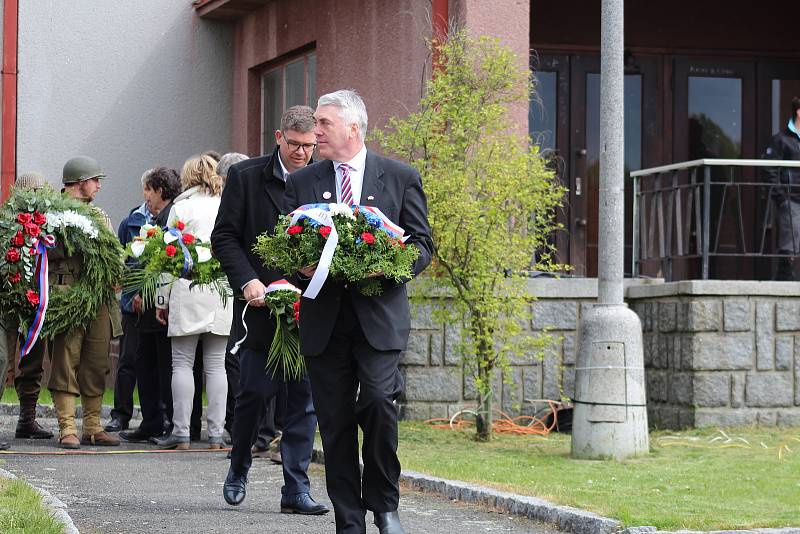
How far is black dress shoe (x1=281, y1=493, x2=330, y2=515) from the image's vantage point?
6.98 meters

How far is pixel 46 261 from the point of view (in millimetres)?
9648

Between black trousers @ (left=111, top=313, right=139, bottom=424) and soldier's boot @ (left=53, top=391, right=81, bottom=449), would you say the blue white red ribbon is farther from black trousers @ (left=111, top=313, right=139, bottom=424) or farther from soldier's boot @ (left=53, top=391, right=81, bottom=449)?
black trousers @ (left=111, top=313, right=139, bottom=424)

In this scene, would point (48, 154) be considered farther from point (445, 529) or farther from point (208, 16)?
point (445, 529)

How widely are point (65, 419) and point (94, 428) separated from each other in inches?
9.6

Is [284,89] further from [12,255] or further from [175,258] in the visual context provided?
[175,258]

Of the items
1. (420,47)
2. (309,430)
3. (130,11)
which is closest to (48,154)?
(130,11)

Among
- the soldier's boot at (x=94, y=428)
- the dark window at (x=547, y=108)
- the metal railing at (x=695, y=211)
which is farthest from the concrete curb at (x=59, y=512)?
the dark window at (x=547, y=108)

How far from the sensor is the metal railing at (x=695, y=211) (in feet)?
39.8

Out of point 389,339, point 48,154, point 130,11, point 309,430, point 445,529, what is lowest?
point 445,529

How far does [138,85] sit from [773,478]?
9862 mm

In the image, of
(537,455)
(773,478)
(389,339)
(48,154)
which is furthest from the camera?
(48,154)

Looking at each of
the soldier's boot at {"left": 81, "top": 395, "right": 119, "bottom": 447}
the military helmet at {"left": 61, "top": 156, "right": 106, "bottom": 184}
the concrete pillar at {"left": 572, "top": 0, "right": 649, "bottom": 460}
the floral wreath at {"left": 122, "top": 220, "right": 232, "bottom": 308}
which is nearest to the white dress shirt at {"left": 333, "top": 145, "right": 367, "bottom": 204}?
the floral wreath at {"left": 122, "top": 220, "right": 232, "bottom": 308}

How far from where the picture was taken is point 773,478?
855 cm

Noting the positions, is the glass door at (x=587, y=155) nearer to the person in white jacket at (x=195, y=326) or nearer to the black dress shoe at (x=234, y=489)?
the person in white jacket at (x=195, y=326)
